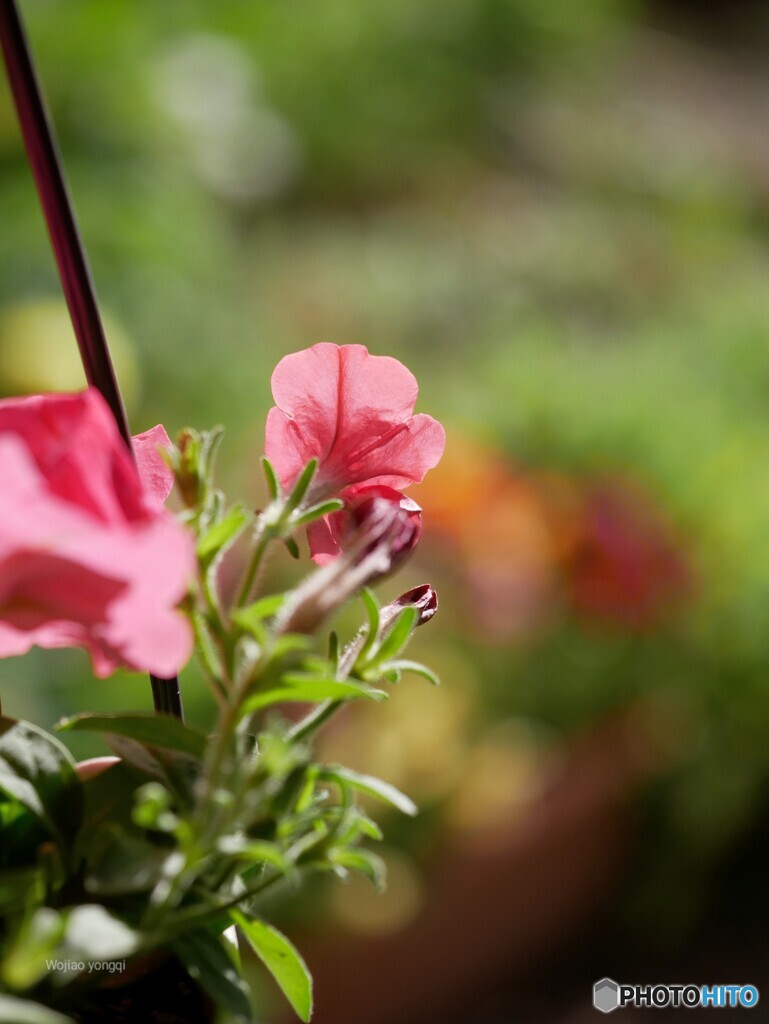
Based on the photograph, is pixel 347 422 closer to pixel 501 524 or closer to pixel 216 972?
pixel 216 972

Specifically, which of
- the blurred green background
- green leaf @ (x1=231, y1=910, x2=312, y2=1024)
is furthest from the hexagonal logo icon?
the blurred green background

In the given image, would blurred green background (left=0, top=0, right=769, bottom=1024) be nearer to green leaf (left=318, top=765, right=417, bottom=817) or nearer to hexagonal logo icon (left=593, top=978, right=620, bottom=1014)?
hexagonal logo icon (left=593, top=978, right=620, bottom=1014)

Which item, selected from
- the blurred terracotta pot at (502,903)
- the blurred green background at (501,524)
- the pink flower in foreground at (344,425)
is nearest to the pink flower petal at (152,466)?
the pink flower in foreground at (344,425)

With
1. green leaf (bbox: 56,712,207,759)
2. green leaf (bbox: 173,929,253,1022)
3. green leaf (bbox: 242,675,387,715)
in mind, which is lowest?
green leaf (bbox: 173,929,253,1022)

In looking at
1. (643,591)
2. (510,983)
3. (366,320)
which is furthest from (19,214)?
(510,983)

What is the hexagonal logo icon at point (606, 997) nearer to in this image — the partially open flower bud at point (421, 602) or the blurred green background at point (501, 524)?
the partially open flower bud at point (421, 602)

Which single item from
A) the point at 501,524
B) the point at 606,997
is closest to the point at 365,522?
the point at 606,997

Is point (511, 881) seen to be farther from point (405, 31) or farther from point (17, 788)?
point (405, 31)

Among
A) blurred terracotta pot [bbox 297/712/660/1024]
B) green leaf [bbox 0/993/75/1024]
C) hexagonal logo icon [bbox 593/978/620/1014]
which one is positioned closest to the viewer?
green leaf [bbox 0/993/75/1024]
